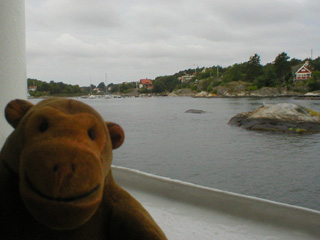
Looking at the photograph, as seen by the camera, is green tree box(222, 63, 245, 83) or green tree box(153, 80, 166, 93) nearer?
green tree box(222, 63, 245, 83)

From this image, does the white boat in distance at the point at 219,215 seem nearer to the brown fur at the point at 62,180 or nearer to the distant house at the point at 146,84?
the brown fur at the point at 62,180

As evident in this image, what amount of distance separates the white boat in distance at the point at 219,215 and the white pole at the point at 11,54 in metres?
1.27

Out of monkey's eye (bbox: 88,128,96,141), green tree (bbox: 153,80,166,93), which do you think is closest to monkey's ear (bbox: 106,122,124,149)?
monkey's eye (bbox: 88,128,96,141)

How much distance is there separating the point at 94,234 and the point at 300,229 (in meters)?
1.64

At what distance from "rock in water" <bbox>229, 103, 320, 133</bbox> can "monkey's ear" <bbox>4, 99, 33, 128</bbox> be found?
2131 cm

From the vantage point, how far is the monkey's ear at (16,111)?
1.13 meters

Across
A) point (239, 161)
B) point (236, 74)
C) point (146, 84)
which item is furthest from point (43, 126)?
point (146, 84)

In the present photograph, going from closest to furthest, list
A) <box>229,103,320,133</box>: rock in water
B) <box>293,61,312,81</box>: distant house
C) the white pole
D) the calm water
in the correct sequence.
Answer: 1. the white pole
2. the calm water
3. <box>229,103,320,133</box>: rock in water
4. <box>293,61,312,81</box>: distant house

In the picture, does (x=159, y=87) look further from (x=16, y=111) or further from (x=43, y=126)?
(x=43, y=126)

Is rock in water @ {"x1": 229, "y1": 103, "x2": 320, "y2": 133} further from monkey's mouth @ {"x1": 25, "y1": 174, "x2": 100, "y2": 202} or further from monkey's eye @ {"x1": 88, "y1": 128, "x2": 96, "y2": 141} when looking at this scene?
monkey's mouth @ {"x1": 25, "y1": 174, "x2": 100, "y2": 202}

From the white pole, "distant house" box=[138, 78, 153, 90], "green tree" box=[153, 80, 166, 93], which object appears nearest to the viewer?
the white pole

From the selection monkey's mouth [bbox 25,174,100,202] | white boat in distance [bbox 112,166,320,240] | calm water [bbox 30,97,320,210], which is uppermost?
monkey's mouth [bbox 25,174,100,202]

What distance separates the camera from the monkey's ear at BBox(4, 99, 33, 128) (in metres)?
1.13

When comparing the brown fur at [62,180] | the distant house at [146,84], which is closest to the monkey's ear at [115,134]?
the brown fur at [62,180]
